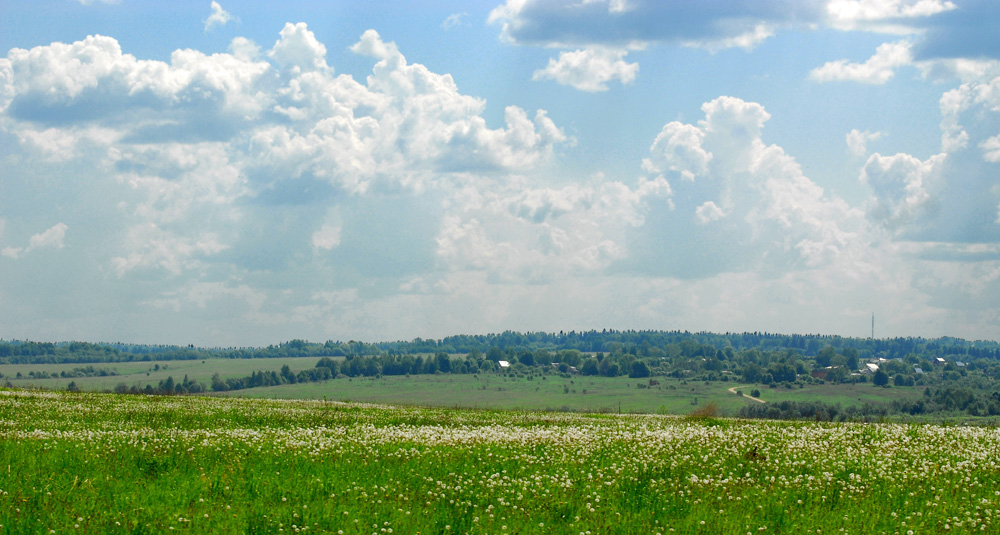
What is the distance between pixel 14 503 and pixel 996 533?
17.5 m

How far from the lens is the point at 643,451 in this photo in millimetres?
21484

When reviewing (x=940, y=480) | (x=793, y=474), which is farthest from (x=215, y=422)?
(x=940, y=480)

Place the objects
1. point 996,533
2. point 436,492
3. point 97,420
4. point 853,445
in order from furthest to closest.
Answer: point 97,420 < point 853,445 < point 436,492 < point 996,533

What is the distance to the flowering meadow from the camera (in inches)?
578

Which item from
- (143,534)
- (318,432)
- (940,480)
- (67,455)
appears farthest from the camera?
(318,432)

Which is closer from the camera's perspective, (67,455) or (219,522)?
(219,522)

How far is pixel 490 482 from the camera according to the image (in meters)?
17.1

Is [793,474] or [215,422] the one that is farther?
[215,422]

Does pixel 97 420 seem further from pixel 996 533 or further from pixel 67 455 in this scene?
pixel 996 533

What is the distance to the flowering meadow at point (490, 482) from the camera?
578 inches

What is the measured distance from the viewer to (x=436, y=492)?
54.2ft

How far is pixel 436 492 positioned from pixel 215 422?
54.4ft

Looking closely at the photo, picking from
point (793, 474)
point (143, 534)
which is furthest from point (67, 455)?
point (793, 474)

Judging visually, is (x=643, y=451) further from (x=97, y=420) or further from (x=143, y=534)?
(x=97, y=420)
